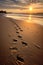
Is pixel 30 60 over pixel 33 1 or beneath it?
over

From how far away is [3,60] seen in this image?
248 inches

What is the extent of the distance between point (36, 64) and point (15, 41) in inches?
96.7

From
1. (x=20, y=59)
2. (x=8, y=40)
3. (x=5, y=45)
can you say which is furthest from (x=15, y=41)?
Result: (x=20, y=59)

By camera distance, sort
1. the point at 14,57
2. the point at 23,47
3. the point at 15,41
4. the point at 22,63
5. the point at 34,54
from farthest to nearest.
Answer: the point at 15,41
the point at 23,47
the point at 34,54
the point at 14,57
the point at 22,63

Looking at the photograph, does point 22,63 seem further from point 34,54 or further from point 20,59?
point 34,54

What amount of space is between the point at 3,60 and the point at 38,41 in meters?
3.05

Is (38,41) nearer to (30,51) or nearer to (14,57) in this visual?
(30,51)

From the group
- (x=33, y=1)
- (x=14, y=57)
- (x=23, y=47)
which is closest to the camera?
(x=14, y=57)


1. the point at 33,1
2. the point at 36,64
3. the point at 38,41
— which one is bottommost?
the point at 33,1

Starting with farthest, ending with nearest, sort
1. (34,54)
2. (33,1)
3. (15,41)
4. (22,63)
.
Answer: (33,1) → (15,41) → (34,54) → (22,63)

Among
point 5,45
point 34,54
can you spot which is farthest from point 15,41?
point 34,54

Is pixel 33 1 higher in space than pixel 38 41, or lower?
lower

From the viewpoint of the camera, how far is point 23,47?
7797 millimetres

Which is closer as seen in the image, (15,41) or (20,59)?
(20,59)
